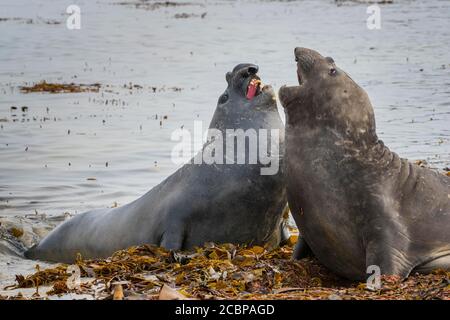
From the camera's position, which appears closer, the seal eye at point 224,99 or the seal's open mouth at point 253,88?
the seal's open mouth at point 253,88

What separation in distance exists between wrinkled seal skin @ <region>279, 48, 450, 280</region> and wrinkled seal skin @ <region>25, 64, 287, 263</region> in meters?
1.23

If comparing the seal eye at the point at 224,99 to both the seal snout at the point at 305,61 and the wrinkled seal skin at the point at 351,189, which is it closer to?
the seal snout at the point at 305,61

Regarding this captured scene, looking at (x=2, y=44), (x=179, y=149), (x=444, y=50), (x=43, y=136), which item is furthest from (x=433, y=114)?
(x=2, y=44)

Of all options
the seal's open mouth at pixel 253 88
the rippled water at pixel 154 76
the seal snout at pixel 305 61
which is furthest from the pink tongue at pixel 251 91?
the rippled water at pixel 154 76

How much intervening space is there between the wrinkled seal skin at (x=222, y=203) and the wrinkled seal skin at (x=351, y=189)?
4.04 ft

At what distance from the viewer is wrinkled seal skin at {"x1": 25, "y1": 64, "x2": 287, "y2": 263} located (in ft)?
28.9

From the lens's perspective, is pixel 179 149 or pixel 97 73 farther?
pixel 97 73

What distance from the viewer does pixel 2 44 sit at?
32.7m

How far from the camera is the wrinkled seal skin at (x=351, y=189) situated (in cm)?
727

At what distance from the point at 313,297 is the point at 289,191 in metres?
1.39

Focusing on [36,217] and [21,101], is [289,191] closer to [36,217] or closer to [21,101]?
[36,217]

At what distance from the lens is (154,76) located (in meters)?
25.7

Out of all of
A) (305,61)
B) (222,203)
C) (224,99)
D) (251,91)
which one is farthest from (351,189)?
(224,99)
